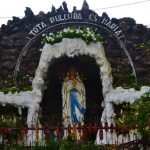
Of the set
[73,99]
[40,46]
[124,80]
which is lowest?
[73,99]

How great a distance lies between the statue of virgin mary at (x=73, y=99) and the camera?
18156 millimetres

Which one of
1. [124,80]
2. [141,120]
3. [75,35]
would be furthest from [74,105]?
[141,120]

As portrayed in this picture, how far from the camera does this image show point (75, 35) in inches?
714

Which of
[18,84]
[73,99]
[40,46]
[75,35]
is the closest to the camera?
[75,35]

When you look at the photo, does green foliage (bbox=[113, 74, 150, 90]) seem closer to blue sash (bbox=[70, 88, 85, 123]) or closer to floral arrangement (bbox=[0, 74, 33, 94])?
blue sash (bbox=[70, 88, 85, 123])

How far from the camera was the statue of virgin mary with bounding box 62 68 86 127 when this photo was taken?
18.2 m

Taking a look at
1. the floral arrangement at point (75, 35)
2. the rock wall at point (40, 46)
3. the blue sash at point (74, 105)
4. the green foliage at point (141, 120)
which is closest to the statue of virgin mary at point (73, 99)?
the blue sash at point (74, 105)

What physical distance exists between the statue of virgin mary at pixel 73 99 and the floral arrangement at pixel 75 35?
1239 mm

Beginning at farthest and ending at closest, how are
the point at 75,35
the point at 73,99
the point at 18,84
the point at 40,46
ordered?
the point at 40,46 < the point at 18,84 < the point at 73,99 < the point at 75,35

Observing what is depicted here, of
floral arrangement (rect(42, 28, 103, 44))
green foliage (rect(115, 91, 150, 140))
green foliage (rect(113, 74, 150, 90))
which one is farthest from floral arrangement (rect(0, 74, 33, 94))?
green foliage (rect(115, 91, 150, 140))

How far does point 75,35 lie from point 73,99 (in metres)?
2.25

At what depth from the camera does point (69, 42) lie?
59.5ft

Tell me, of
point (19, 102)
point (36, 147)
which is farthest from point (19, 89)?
point (36, 147)

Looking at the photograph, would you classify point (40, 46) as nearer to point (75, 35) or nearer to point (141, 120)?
point (75, 35)
